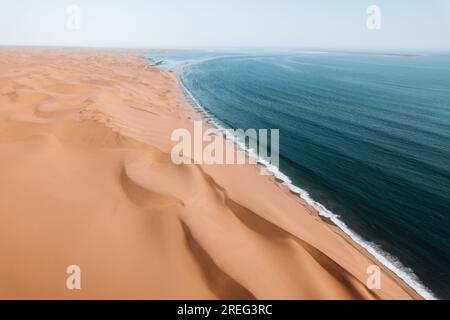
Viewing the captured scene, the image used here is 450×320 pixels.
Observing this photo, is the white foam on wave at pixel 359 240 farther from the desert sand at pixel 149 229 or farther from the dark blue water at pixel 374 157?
the desert sand at pixel 149 229

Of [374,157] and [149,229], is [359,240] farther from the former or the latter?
[374,157]

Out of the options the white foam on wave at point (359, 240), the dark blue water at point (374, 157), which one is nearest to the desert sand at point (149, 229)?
the white foam on wave at point (359, 240)

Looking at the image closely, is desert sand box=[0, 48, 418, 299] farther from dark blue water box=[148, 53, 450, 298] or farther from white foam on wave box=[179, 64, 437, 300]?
dark blue water box=[148, 53, 450, 298]

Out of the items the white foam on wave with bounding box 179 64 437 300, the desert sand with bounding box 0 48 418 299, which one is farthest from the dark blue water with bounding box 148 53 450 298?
the desert sand with bounding box 0 48 418 299

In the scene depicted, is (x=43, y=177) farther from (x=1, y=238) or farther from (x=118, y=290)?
(x=118, y=290)

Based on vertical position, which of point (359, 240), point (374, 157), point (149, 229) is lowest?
point (359, 240)

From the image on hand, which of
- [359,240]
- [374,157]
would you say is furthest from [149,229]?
[374,157]
